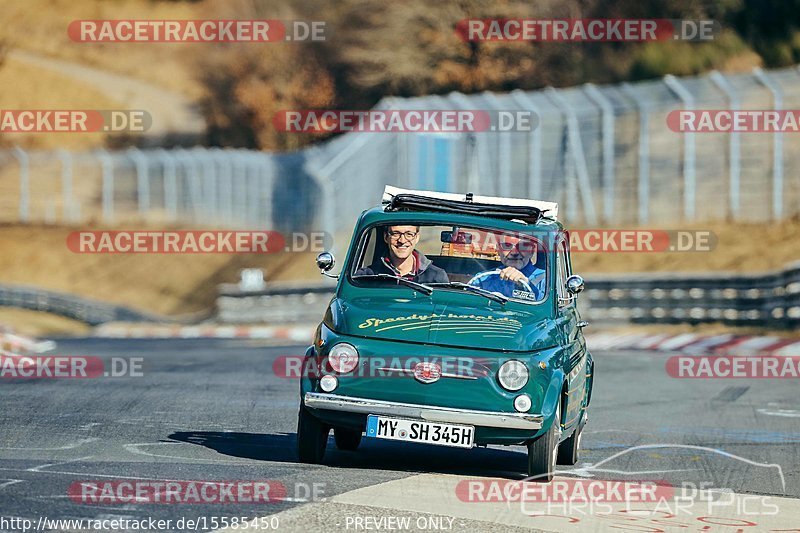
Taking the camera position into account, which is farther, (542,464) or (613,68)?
(613,68)

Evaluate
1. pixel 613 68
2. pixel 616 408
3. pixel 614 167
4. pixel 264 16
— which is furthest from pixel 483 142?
pixel 264 16

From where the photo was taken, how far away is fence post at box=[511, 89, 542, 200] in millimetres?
37188

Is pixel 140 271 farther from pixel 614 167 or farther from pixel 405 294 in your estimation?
pixel 405 294

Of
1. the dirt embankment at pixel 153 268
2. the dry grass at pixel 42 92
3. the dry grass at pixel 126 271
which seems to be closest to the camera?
the dirt embankment at pixel 153 268

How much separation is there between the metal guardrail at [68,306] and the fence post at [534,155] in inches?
478

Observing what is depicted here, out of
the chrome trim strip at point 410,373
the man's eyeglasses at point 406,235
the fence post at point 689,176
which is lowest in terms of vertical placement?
the chrome trim strip at point 410,373

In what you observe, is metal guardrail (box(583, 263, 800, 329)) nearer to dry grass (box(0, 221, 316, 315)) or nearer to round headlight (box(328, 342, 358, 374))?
round headlight (box(328, 342, 358, 374))

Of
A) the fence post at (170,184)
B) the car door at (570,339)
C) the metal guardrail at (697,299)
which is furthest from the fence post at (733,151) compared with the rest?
the fence post at (170,184)

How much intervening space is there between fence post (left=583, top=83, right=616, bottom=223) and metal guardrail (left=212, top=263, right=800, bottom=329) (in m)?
6.32

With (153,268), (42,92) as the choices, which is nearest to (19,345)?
(153,268)

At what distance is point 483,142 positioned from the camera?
38.9 m

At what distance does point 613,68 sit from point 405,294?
43.5 metres

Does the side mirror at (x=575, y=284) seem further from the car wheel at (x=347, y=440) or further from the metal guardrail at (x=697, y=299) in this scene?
the metal guardrail at (x=697, y=299)

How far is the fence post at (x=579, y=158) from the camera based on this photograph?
36469 mm
